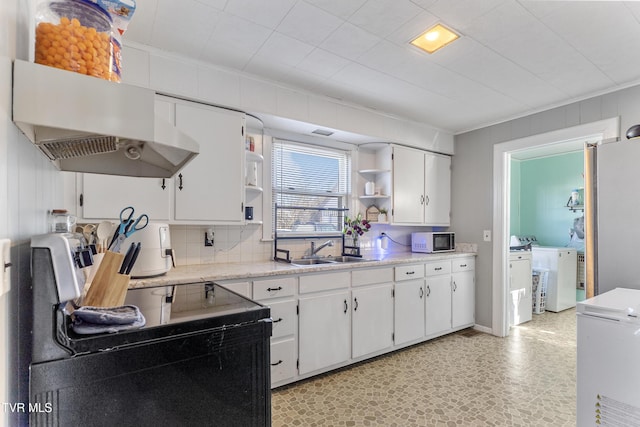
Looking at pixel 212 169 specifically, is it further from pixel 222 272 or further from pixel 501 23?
pixel 501 23

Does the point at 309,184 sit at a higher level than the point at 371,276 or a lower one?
higher

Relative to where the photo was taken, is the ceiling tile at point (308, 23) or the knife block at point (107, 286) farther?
the ceiling tile at point (308, 23)

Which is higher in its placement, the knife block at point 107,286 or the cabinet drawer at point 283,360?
the knife block at point 107,286

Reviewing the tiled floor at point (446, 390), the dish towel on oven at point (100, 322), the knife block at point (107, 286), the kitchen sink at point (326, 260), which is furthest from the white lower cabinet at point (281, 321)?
the dish towel on oven at point (100, 322)

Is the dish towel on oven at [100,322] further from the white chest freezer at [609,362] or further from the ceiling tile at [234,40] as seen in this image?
the white chest freezer at [609,362]

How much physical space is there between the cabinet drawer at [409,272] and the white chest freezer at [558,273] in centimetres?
233

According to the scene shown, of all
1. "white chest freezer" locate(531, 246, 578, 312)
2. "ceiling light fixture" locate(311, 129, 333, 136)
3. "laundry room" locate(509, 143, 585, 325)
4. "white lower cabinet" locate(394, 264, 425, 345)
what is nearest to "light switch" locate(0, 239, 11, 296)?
"ceiling light fixture" locate(311, 129, 333, 136)

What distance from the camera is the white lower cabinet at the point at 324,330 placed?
2.39 meters

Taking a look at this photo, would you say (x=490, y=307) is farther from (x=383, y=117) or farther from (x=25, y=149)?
(x=25, y=149)

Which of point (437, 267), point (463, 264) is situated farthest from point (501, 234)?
point (437, 267)

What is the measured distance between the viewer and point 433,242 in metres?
3.60

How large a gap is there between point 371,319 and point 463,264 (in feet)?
4.91

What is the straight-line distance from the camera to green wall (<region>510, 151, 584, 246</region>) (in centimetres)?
482

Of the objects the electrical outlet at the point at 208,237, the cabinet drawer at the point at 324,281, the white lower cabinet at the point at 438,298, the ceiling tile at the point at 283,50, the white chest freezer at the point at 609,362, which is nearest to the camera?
the white chest freezer at the point at 609,362
